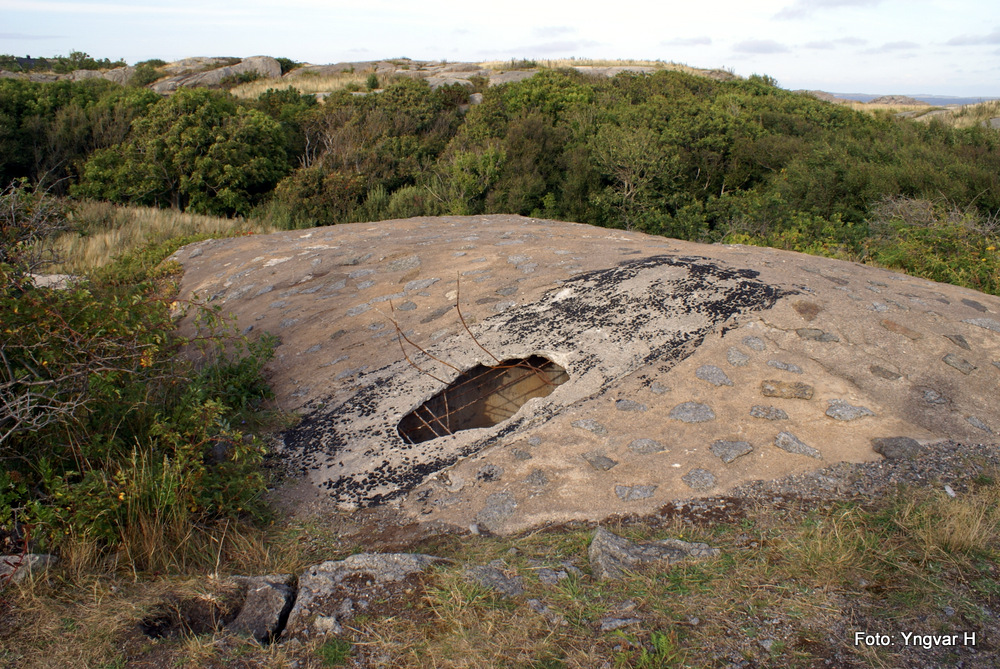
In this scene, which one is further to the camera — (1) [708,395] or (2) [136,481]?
(1) [708,395]

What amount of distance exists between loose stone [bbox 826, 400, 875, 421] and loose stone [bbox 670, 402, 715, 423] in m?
0.61

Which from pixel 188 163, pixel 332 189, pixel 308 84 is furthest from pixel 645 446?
pixel 308 84

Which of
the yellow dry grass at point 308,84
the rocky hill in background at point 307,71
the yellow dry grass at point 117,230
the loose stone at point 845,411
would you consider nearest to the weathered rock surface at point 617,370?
the loose stone at point 845,411

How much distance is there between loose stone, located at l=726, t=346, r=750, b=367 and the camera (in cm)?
352

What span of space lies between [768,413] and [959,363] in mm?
1325

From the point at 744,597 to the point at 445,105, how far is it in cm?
2038

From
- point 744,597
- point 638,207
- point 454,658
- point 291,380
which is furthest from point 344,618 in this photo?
point 638,207

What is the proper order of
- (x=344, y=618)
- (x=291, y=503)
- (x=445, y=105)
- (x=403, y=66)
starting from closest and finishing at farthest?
(x=344, y=618), (x=291, y=503), (x=445, y=105), (x=403, y=66)

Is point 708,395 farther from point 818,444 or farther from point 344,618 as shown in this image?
point 344,618

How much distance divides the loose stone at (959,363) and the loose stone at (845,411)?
0.77m

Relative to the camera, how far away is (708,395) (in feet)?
11.0

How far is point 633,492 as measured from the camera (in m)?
2.84

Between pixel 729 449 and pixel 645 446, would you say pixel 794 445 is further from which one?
pixel 645 446

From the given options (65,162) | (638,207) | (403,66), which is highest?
(403,66)
